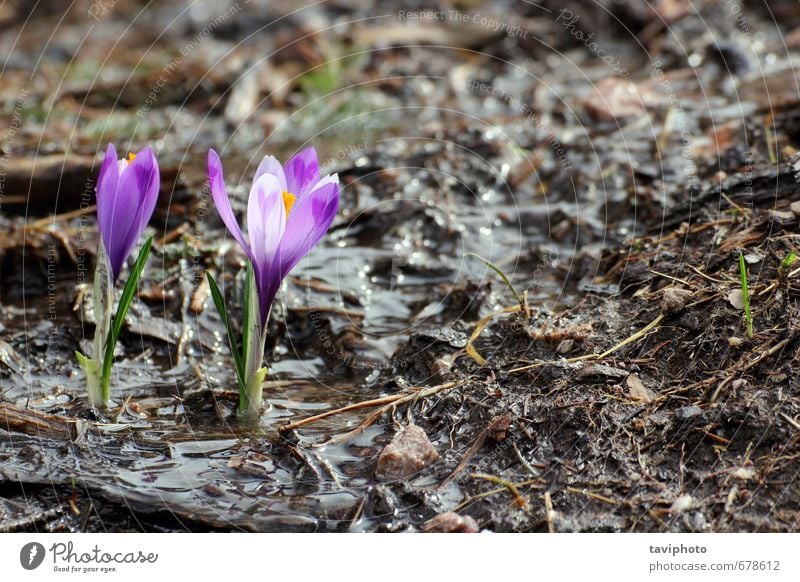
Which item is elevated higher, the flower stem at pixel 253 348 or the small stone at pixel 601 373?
the flower stem at pixel 253 348

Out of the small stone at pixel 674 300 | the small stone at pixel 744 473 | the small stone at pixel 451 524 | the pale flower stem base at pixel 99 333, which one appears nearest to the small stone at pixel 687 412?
the small stone at pixel 744 473

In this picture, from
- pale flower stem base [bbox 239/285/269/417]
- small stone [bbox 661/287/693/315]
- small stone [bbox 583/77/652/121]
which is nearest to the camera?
pale flower stem base [bbox 239/285/269/417]

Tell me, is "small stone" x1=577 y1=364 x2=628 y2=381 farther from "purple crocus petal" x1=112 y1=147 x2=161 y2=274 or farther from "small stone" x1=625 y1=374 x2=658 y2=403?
"purple crocus petal" x1=112 y1=147 x2=161 y2=274

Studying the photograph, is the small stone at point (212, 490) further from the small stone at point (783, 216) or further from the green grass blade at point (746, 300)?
the small stone at point (783, 216)

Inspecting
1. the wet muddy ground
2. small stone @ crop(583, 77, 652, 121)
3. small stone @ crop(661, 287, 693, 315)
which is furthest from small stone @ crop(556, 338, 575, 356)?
small stone @ crop(583, 77, 652, 121)

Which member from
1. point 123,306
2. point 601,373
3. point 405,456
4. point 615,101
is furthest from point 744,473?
point 615,101

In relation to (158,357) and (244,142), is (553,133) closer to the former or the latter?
(244,142)
